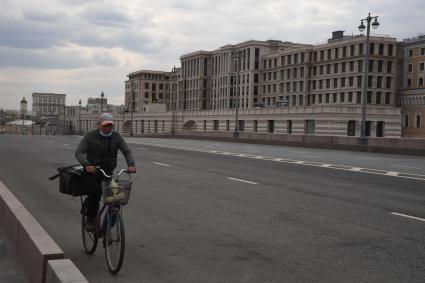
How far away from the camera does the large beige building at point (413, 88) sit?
105613 millimetres

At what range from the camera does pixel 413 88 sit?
108312mm

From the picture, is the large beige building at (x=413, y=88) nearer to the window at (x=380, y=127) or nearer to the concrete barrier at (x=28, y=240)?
the window at (x=380, y=127)

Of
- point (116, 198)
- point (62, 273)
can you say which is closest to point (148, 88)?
point (116, 198)

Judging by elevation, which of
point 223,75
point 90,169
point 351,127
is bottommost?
point 351,127

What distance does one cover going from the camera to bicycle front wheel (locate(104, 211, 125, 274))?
227 inches

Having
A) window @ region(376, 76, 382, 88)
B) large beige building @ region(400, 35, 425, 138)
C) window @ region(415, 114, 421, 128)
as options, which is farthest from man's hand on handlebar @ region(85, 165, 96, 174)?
window @ region(376, 76, 382, 88)

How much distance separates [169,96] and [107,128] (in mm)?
179537

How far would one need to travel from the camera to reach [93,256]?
6.73 m

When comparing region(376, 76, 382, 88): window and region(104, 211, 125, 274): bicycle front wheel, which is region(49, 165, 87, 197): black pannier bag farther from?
region(376, 76, 382, 88): window

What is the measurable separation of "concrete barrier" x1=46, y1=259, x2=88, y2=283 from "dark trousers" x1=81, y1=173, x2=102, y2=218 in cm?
161

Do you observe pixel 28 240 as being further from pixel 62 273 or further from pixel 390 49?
pixel 390 49

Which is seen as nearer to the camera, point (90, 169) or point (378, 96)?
point (90, 169)

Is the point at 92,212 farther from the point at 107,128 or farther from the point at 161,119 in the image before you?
the point at 161,119

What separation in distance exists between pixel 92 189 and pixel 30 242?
1020 millimetres
